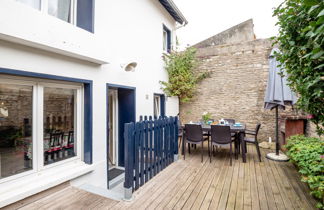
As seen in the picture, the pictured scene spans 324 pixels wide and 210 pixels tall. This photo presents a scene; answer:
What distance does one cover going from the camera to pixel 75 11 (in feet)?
Answer: 11.7

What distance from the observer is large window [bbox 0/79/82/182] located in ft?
8.43

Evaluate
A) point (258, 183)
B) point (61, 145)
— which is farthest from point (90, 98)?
point (258, 183)

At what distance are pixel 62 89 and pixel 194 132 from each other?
3452 millimetres

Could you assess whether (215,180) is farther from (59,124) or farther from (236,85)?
(236,85)

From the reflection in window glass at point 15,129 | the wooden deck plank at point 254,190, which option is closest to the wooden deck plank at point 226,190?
the wooden deck plank at point 254,190

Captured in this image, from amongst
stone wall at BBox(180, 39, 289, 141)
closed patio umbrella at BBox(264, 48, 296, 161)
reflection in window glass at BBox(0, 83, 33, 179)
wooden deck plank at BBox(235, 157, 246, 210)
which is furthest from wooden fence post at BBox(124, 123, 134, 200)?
stone wall at BBox(180, 39, 289, 141)

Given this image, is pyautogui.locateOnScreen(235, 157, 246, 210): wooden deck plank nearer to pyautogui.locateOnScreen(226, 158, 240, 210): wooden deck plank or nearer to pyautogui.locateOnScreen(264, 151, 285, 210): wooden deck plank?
pyautogui.locateOnScreen(226, 158, 240, 210): wooden deck plank

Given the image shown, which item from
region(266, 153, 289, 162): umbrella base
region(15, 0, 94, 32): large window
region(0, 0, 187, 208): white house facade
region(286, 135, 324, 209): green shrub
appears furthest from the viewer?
region(266, 153, 289, 162): umbrella base

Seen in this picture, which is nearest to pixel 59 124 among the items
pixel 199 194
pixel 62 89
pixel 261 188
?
pixel 62 89

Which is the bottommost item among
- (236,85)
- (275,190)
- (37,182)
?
(275,190)

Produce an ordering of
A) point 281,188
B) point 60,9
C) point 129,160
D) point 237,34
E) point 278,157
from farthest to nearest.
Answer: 1. point 237,34
2. point 278,157
3. point 60,9
4. point 281,188
5. point 129,160

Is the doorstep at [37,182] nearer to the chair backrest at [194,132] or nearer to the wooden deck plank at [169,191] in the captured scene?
the wooden deck plank at [169,191]

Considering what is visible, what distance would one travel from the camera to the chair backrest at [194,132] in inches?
189

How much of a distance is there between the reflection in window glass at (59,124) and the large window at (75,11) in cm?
143
